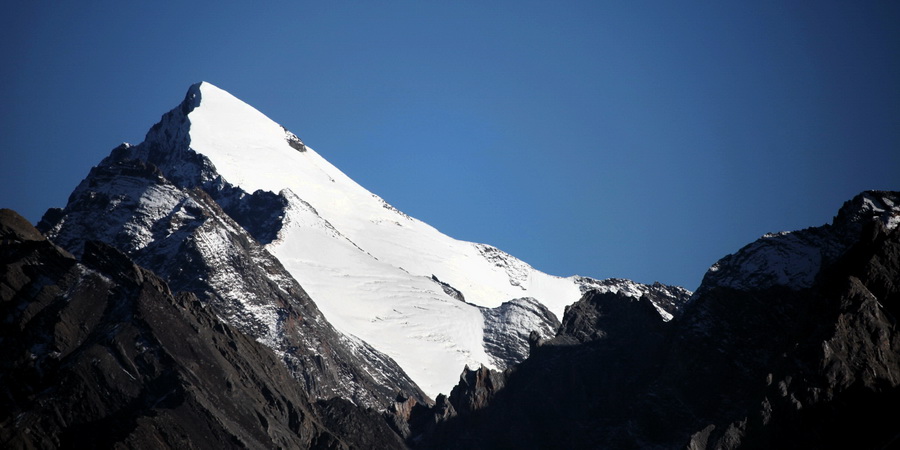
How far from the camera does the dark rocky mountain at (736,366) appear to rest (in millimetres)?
126312

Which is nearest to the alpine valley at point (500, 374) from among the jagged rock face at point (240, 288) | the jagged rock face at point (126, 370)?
the jagged rock face at point (126, 370)

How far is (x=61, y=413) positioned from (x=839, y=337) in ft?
228

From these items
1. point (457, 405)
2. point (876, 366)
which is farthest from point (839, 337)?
point (457, 405)

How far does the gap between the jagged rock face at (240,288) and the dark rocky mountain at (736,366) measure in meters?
21.9

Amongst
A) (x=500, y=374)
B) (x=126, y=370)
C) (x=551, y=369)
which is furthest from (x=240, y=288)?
(x=126, y=370)

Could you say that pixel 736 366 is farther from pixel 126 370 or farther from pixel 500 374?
pixel 126 370

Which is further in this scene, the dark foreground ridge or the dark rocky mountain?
the dark foreground ridge

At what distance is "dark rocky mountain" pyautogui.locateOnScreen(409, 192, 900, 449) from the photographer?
126312mm

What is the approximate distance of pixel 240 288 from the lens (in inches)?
7382

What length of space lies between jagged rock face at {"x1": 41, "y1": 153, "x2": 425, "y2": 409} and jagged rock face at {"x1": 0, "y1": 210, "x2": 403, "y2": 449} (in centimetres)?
1914

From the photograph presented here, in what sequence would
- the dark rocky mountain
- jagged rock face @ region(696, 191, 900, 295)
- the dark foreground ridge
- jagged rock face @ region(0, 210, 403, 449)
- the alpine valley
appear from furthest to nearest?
jagged rock face @ region(696, 191, 900, 295) < jagged rock face @ region(0, 210, 403, 449) < the alpine valley < the dark foreground ridge < the dark rocky mountain

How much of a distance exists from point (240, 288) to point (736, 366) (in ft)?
227

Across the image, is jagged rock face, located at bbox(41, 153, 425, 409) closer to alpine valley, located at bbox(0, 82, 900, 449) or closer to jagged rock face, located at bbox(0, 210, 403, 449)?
alpine valley, located at bbox(0, 82, 900, 449)

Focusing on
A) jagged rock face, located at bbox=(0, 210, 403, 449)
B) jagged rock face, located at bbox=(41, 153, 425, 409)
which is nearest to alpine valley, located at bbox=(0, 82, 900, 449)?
jagged rock face, located at bbox=(0, 210, 403, 449)
